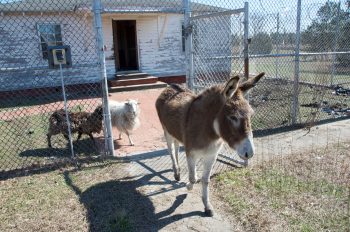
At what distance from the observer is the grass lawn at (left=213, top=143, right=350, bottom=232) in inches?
153

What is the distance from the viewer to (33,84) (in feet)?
46.5

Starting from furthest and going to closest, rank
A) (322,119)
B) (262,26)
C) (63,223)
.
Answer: (262,26) < (322,119) < (63,223)

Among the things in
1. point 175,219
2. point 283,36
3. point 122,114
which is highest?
point 283,36

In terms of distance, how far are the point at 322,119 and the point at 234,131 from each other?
6.07 metres

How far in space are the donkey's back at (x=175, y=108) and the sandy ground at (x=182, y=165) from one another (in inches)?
36.7

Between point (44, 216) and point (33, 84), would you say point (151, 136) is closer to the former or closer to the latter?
point (44, 216)

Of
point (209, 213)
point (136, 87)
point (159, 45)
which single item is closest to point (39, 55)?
point (136, 87)

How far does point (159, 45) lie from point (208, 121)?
43.3ft

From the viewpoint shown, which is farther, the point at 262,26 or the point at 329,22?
the point at 329,22

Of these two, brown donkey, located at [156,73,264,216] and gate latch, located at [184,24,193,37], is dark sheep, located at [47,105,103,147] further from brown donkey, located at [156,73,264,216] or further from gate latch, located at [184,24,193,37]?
gate latch, located at [184,24,193,37]

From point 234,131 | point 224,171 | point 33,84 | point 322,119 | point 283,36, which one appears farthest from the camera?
point 33,84

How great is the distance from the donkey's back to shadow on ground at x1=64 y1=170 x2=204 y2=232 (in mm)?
1024

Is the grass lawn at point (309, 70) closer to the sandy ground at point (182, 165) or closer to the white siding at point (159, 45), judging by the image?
the white siding at point (159, 45)

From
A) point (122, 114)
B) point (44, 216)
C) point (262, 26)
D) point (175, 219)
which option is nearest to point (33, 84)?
point (122, 114)
